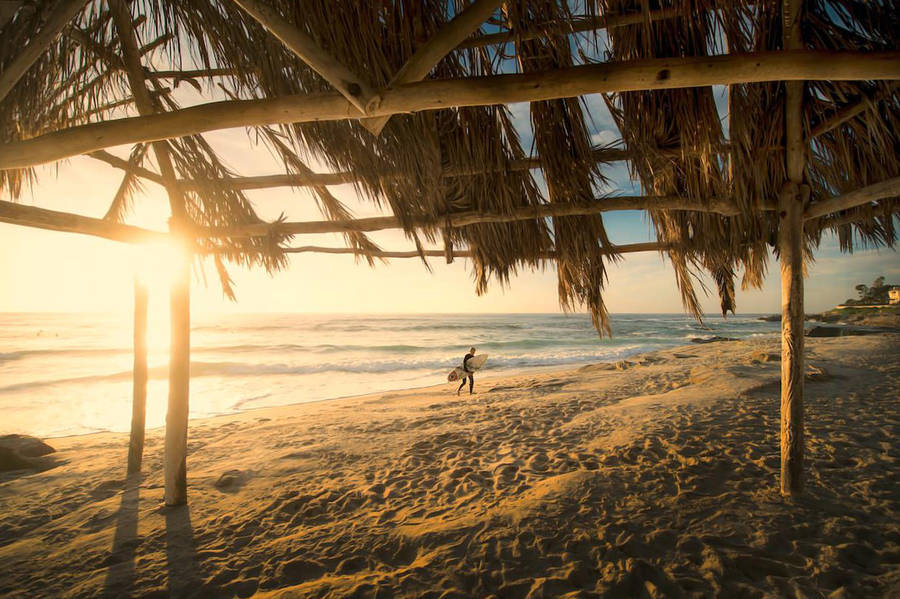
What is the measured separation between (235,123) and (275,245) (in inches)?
93.9

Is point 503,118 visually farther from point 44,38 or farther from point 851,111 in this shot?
point 44,38

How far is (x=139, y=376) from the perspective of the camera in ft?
12.5

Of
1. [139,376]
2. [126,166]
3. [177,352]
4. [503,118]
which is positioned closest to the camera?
[503,118]

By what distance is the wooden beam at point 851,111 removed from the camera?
6.64 ft

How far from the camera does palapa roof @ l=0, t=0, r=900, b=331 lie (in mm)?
1792

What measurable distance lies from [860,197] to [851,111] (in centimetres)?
50

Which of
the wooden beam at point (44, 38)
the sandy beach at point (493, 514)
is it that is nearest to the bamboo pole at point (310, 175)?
the wooden beam at point (44, 38)

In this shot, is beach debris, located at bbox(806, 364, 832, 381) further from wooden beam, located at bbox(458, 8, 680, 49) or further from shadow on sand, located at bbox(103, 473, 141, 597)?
shadow on sand, located at bbox(103, 473, 141, 597)

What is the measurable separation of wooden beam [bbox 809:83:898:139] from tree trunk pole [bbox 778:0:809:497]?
10 cm

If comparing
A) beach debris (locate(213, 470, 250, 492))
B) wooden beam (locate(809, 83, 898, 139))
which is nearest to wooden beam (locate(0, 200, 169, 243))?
beach debris (locate(213, 470, 250, 492))

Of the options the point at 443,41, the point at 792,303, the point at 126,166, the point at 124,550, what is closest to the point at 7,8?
the point at 443,41

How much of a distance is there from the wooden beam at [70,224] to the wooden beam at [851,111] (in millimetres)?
4578

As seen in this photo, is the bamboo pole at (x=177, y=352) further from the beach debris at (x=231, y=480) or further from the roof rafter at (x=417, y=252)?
the roof rafter at (x=417, y=252)

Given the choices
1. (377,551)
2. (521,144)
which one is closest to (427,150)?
(521,144)
